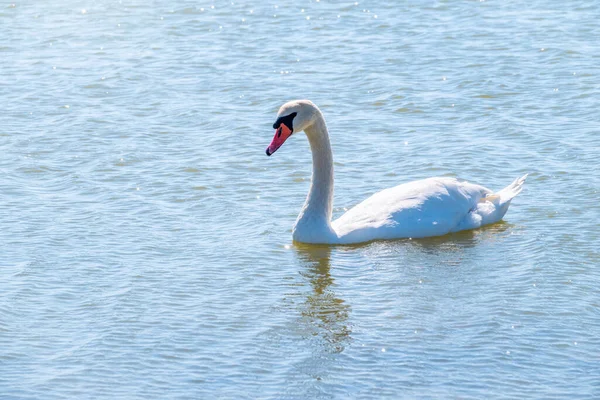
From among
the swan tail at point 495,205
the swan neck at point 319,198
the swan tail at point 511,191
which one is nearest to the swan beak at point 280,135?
the swan neck at point 319,198

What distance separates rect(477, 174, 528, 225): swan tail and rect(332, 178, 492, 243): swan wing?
98 millimetres

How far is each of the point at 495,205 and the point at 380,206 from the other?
1127 mm

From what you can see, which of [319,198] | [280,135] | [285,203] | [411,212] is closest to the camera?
[280,135]

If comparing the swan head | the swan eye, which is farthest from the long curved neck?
the swan eye

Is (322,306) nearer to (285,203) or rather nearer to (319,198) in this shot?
(319,198)

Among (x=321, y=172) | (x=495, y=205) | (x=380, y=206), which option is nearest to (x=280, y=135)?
(x=321, y=172)

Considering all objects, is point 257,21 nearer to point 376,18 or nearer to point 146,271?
point 376,18

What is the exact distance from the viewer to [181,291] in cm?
922

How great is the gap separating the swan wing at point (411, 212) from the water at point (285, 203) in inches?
7.0

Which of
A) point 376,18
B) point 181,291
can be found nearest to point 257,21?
point 376,18

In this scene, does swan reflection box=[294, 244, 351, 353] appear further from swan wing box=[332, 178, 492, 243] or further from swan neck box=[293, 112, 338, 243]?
swan wing box=[332, 178, 492, 243]

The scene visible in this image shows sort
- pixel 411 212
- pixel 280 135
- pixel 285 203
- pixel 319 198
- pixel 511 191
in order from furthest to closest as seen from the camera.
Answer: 1. pixel 285 203
2. pixel 511 191
3. pixel 319 198
4. pixel 411 212
5. pixel 280 135

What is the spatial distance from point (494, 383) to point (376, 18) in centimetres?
1315

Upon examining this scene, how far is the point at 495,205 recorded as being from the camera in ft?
35.7
